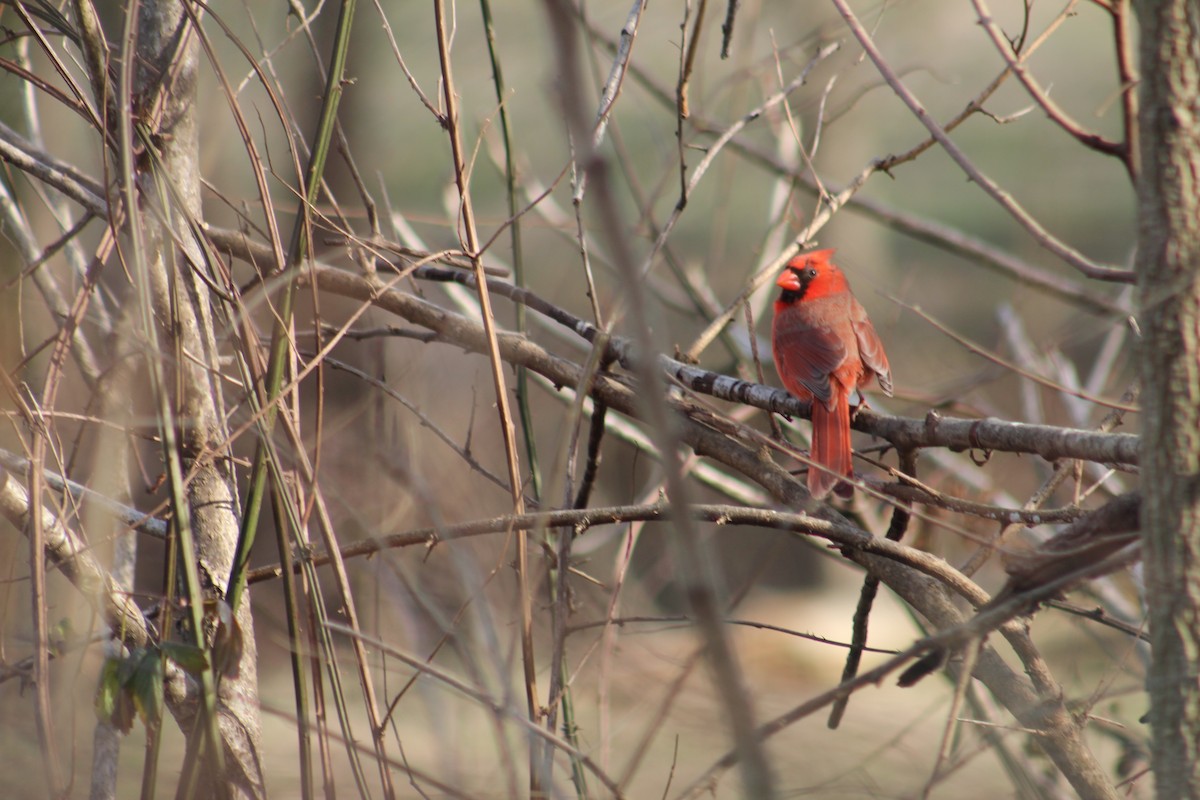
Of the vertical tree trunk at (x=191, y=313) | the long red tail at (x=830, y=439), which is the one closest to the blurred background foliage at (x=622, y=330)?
the vertical tree trunk at (x=191, y=313)

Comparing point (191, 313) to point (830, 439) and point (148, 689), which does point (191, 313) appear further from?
point (830, 439)

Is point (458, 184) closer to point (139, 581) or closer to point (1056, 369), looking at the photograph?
point (1056, 369)

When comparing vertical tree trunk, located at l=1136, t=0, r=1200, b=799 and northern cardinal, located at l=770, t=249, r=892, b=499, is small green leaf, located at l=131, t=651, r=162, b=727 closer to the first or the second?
vertical tree trunk, located at l=1136, t=0, r=1200, b=799

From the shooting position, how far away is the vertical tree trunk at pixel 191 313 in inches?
69.8

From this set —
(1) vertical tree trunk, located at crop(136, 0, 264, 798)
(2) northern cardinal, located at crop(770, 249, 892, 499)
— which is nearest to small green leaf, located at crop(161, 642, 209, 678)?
(1) vertical tree trunk, located at crop(136, 0, 264, 798)

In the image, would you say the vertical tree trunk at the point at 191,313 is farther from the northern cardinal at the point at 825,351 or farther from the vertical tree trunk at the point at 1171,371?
the northern cardinal at the point at 825,351

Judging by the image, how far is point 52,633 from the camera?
176 cm

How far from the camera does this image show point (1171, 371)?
3.39ft

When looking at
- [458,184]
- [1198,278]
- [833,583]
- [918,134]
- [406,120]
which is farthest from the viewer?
[918,134]

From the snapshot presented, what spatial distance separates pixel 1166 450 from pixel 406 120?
37.5 ft

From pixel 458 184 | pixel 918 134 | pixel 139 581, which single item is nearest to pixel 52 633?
pixel 458 184

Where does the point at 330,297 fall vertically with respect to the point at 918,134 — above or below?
below

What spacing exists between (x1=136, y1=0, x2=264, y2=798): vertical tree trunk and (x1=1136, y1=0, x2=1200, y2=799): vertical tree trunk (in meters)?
1.35

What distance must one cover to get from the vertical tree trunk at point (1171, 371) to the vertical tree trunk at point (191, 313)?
4.41 feet
